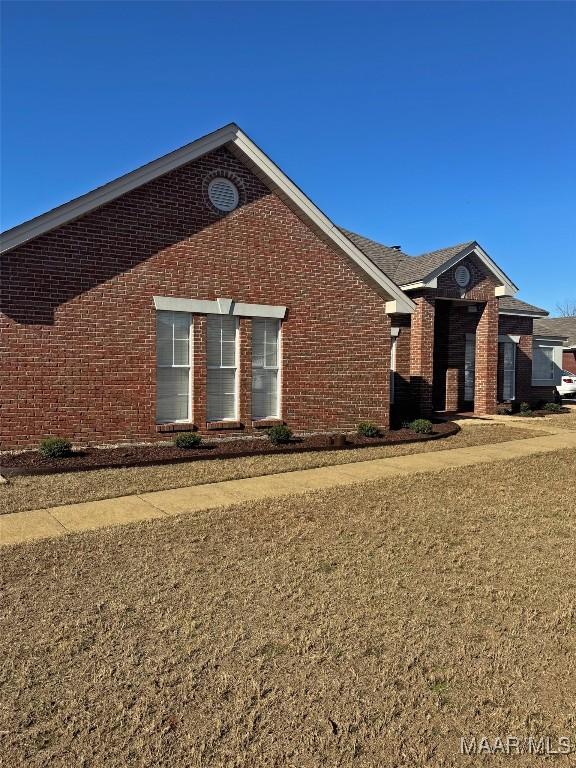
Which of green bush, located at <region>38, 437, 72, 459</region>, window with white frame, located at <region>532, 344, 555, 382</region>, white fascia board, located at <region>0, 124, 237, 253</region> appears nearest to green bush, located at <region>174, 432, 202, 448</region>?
green bush, located at <region>38, 437, 72, 459</region>

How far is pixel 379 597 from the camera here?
4.66m

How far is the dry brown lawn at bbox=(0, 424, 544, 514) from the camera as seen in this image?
25.3ft

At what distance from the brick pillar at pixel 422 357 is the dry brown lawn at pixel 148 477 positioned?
5.30 metres

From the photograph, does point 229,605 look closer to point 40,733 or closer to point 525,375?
point 40,733

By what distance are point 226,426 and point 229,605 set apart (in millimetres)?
7762

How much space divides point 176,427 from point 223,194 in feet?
16.6

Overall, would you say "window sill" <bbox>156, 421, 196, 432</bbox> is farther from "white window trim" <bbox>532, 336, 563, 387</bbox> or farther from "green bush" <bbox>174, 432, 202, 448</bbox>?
"white window trim" <bbox>532, 336, 563, 387</bbox>

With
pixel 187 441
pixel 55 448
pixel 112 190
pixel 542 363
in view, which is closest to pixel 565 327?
pixel 542 363

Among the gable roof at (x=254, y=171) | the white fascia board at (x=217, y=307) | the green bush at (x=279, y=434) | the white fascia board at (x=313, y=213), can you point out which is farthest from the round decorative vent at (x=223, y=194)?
the green bush at (x=279, y=434)

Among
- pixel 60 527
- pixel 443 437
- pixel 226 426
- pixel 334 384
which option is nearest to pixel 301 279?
pixel 334 384

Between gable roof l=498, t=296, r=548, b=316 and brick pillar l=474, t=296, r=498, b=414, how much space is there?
2.55m

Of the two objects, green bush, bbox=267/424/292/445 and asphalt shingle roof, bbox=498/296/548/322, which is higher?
asphalt shingle roof, bbox=498/296/548/322

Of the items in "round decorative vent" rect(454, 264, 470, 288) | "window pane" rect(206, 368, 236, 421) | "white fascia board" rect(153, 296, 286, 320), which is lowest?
"window pane" rect(206, 368, 236, 421)

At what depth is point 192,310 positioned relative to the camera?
38.1 feet
